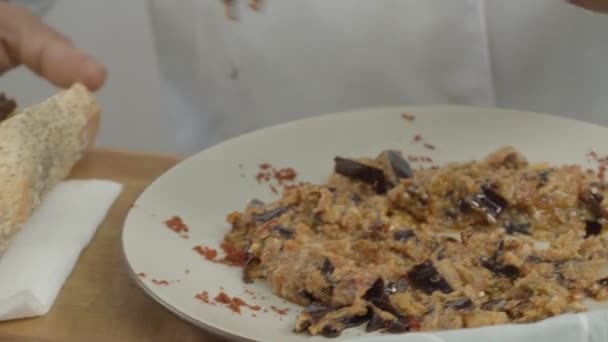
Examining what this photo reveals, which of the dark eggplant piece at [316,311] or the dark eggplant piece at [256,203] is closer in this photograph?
the dark eggplant piece at [316,311]

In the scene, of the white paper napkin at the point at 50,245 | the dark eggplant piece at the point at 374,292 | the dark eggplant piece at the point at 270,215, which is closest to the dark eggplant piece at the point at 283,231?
the dark eggplant piece at the point at 270,215

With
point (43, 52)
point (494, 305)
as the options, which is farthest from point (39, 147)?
point (494, 305)

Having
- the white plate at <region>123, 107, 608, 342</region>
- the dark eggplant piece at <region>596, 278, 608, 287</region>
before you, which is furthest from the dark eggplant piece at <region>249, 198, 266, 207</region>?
the dark eggplant piece at <region>596, 278, 608, 287</region>

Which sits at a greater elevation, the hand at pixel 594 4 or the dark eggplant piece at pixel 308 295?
the hand at pixel 594 4

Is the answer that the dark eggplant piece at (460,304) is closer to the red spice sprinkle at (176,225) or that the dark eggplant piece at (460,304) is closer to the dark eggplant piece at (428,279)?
the dark eggplant piece at (428,279)

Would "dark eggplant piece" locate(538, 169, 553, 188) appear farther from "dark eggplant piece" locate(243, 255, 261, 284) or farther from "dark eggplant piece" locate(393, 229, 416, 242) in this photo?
"dark eggplant piece" locate(243, 255, 261, 284)

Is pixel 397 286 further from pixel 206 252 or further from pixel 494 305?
pixel 206 252
